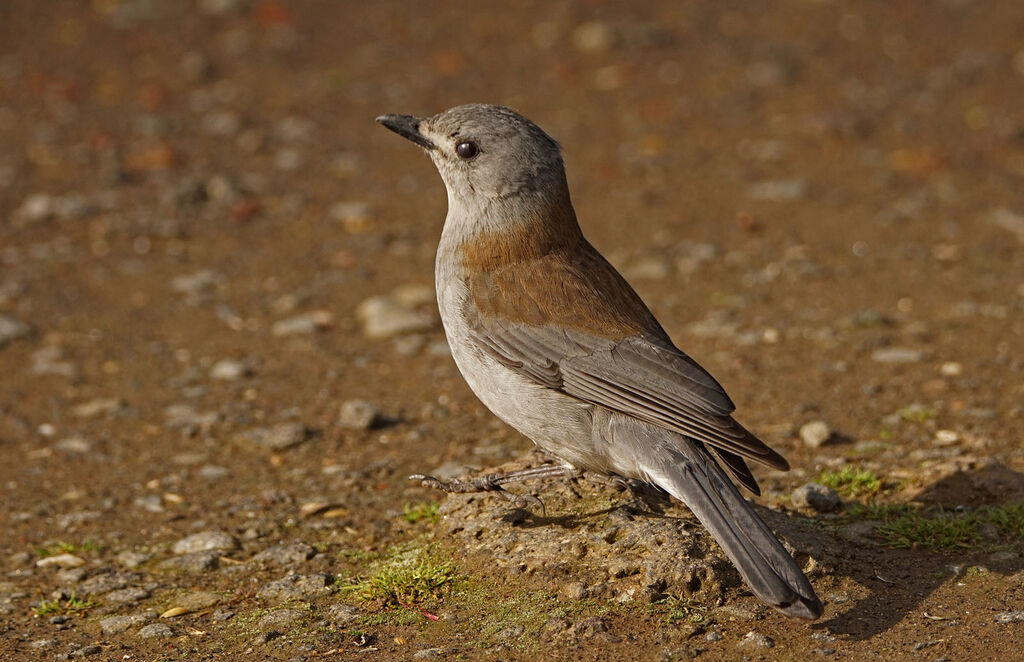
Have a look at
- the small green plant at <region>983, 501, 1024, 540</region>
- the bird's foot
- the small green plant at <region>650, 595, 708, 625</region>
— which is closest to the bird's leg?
the bird's foot

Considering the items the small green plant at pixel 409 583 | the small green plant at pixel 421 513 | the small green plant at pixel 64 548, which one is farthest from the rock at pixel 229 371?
the small green plant at pixel 409 583

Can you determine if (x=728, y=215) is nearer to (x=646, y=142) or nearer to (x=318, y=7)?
(x=646, y=142)

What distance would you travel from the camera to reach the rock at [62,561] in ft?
20.7

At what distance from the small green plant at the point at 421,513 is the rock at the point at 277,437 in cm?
137

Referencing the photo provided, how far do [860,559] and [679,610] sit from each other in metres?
1.09

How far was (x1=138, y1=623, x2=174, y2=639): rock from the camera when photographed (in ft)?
17.9

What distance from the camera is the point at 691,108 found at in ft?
45.1

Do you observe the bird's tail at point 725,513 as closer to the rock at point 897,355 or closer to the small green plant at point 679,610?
the small green plant at point 679,610

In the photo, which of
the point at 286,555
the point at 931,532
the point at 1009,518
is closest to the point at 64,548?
the point at 286,555

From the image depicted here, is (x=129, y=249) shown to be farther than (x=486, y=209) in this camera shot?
Yes

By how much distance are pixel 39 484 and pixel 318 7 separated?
9.97 metres

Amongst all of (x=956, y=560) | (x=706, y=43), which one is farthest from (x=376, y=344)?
(x=706, y=43)

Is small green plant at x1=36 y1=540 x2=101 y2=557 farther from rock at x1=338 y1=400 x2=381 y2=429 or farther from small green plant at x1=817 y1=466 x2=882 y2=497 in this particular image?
small green plant at x1=817 y1=466 x2=882 y2=497

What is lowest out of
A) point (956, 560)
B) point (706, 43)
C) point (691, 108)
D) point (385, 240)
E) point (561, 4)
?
point (956, 560)
